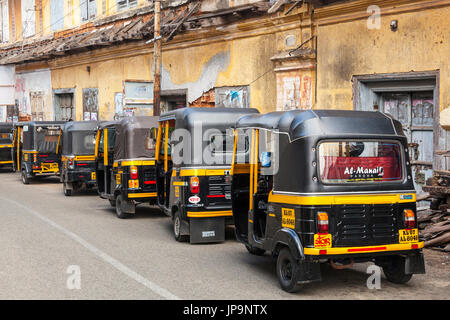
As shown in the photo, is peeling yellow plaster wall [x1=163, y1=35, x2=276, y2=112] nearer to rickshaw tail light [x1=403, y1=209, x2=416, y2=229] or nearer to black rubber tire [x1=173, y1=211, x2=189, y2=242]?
black rubber tire [x1=173, y1=211, x2=189, y2=242]

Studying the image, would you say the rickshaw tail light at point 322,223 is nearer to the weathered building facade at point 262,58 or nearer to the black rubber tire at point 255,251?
the black rubber tire at point 255,251

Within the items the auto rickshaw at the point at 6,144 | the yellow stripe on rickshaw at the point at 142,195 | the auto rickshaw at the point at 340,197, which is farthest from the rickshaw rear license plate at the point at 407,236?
the auto rickshaw at the point at 6,144

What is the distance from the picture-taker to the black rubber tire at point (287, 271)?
7.09 meters

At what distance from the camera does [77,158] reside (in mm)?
18750

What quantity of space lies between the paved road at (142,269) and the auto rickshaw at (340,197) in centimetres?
43

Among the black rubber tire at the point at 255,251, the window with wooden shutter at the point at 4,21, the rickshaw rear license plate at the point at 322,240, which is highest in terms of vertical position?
the window with wooden shutter at the point at 4,21

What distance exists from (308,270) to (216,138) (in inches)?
172

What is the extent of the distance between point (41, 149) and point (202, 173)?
536 inches

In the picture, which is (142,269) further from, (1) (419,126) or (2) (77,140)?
(2) (77,140)

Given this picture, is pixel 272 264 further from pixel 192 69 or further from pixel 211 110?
pixel 192 69

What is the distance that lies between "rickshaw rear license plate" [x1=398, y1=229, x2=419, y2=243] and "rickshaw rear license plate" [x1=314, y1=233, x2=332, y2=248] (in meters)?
0.94

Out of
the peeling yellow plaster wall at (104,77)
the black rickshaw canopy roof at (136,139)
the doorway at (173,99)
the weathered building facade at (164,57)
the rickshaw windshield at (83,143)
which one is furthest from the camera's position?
the peeling yellow plaster wall at (104,77)

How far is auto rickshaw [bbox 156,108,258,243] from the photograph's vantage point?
10.5 metres

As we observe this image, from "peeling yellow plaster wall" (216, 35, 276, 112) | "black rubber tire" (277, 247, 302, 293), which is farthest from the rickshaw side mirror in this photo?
"peeling yellow plaster wall" (216, 35, 276, 112)
